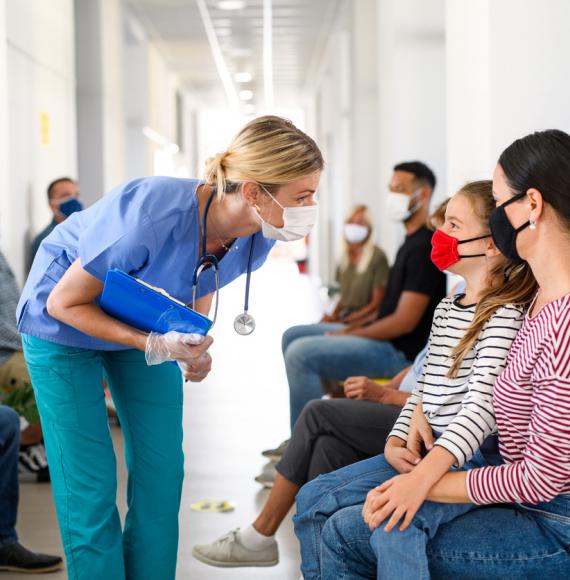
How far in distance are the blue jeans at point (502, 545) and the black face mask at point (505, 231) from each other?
0.49 meters

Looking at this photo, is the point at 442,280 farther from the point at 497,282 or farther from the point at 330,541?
the point at 330,541

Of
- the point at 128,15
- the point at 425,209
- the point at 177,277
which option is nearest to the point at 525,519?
the point at 177,277

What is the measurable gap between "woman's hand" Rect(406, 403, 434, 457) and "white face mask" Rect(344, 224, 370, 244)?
364cm

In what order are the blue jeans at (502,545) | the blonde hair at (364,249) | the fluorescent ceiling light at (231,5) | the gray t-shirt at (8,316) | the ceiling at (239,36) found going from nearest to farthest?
the blue jeans at (502,545), the gray t-shirt at (8,316), the blonde hair at (364,249), the fluorescent ceiling light at (231,5), the ceiling at (239,36)

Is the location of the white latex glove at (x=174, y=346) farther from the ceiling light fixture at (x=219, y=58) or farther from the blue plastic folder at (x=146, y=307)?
the ceiling light fixture at (x=219, y=58)

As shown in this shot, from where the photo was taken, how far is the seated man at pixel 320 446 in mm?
2676

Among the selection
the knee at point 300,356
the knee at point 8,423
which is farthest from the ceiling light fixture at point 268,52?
the knee at point 8,423

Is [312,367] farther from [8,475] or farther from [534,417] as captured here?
[534,417]

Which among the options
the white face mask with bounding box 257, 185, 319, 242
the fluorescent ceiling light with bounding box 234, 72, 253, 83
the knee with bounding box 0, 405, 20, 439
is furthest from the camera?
the fluorescent ceiling light with bounding box 234, 72, 253, 83

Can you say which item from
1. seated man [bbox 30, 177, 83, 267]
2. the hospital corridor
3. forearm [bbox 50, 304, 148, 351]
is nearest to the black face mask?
the hospital corridor

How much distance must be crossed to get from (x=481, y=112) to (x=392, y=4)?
11.6ft

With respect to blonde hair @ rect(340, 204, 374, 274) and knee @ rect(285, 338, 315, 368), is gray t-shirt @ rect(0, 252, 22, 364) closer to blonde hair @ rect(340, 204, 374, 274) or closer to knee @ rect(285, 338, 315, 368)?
knee @ rect(285, 338, 315, 368)

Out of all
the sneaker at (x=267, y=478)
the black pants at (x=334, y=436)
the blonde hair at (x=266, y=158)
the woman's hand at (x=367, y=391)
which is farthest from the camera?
the sneaker at (x=267, y=478)

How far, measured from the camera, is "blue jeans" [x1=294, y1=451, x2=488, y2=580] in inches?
69.5
